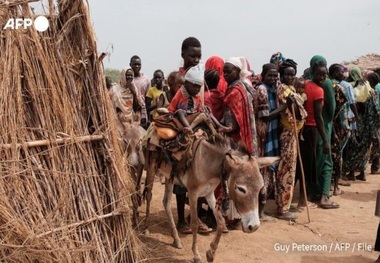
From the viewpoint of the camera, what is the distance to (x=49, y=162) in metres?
3.56

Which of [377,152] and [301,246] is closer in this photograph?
[301,246]

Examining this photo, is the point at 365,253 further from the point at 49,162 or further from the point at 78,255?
the point at 49,162

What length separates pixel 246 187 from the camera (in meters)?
4.00

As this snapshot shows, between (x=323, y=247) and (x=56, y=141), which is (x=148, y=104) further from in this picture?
(x=56, y=141)

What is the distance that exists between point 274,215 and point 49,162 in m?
4.12

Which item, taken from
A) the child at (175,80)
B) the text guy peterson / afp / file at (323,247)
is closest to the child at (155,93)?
the child at (175,80)

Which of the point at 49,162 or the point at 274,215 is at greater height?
the point at 49,162

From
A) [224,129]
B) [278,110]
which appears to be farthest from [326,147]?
[224,129]

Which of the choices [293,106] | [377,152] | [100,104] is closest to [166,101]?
[293,106]

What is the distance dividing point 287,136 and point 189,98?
1910mm

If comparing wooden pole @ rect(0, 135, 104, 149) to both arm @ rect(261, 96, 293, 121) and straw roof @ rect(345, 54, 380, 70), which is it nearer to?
arm @ rect(261, 96, 293, 121)

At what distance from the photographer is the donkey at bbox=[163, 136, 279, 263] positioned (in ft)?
13.1

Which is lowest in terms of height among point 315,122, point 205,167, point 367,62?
point 205,167

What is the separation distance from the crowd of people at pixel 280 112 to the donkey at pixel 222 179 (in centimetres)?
32
